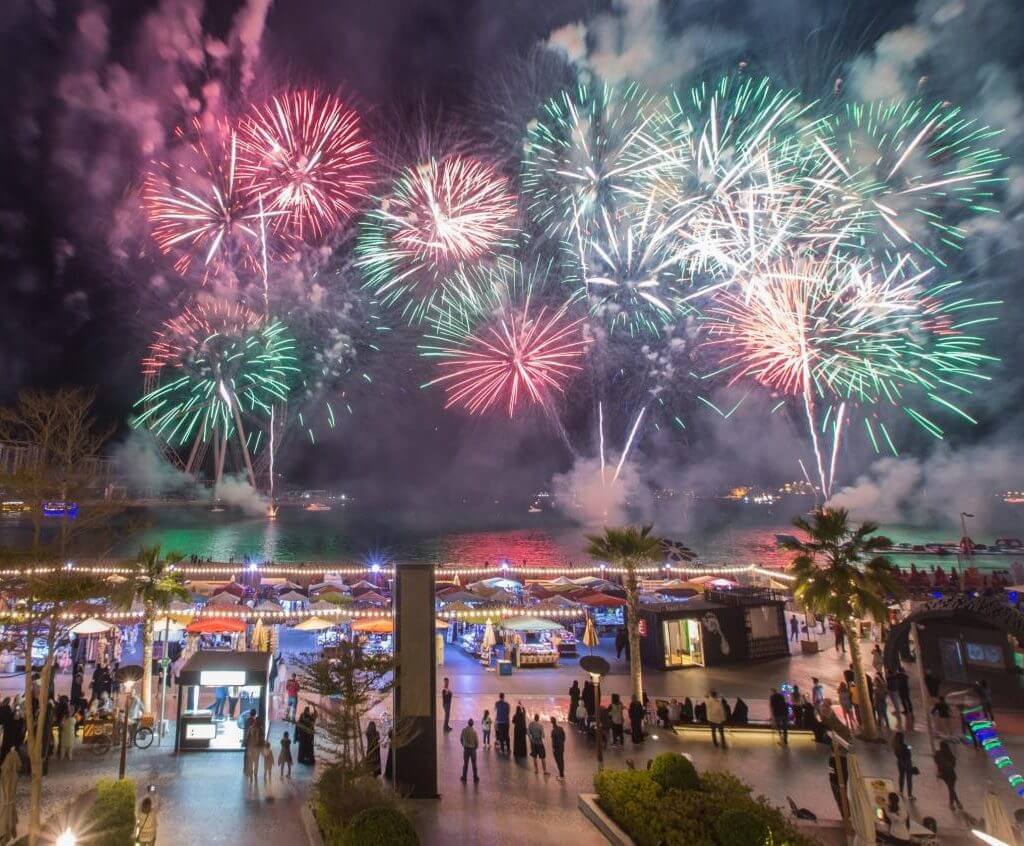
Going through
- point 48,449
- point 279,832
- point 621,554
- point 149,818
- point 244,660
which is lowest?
point 279,832

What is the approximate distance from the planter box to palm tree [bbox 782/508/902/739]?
330 inches

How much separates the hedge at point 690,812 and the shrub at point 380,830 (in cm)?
336

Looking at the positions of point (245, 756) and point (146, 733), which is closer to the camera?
point (245, 756)

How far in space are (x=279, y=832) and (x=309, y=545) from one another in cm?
10770

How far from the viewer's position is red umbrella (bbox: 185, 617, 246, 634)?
19.9m

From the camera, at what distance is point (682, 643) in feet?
73.0

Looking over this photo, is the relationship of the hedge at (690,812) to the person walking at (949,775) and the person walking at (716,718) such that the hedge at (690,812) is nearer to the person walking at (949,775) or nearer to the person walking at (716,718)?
the person walking at (949,775)

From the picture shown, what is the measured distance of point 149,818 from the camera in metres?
8.45

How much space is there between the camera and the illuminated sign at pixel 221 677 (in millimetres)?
13500

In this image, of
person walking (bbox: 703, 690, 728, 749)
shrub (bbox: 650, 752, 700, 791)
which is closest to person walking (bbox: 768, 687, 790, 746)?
person walking (bbox: 703, 690, 728, 749)

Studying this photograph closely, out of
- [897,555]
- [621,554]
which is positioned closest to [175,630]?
[621,554]

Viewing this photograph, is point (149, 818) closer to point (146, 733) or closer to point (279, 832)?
point (279, 832)

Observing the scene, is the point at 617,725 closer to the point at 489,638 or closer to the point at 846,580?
the point at 846,580

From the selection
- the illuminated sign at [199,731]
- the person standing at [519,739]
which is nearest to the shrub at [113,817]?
the illuminated sign at [199,731]
